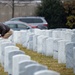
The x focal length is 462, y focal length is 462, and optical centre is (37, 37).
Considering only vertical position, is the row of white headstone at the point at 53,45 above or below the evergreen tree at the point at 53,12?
above

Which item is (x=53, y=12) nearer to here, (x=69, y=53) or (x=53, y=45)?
(x=53, y=45)

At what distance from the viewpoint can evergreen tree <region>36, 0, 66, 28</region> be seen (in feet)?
194

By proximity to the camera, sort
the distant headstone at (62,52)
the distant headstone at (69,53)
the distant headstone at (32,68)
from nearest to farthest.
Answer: the distant headstone at (32,68) < the distant headstone at (69,53) < the distant headstone at (62,52)

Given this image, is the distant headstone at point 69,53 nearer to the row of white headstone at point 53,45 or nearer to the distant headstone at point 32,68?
the row of white headstone at point 53,45

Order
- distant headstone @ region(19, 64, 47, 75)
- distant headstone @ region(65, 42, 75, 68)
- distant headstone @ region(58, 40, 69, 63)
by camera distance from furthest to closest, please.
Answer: distant headstone @ region(58, 40, 69, 63), distant headstone @ region(65, 42, 75, 68), distant headstone @ region(19, 64, 47, 75)

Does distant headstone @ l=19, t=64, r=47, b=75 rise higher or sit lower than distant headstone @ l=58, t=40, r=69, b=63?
higher

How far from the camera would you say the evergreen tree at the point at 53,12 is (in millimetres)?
59281

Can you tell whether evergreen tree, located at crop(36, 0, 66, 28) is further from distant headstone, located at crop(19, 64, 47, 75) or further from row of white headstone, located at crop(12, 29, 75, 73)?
distant headstone, located at crop(19, 64, 47, 75)

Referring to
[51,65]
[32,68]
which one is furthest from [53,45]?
[32,68]

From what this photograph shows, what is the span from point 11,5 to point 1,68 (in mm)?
49494

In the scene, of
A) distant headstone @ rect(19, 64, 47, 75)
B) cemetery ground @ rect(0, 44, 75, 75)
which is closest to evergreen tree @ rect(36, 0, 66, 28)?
cemetery ground @ rect(0, 44, 75, 75)

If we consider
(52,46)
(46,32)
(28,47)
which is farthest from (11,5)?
(52,46)

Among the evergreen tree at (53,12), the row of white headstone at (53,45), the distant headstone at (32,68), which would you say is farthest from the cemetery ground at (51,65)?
the evergreen tree at (53,12)

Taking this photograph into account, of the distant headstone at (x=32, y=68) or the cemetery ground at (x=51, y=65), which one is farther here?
the cemetery ground at (x=51, y=65)
